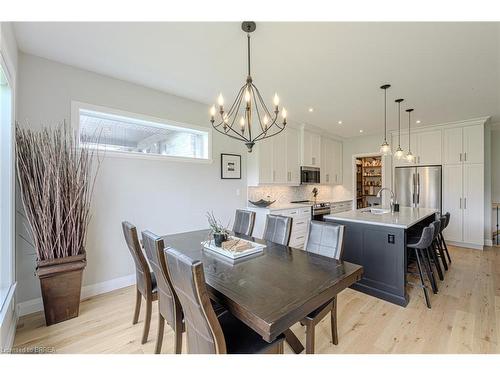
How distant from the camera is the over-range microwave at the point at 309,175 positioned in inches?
210

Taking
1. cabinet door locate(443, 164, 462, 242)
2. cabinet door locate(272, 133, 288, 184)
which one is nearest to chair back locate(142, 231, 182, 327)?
cabinet door locate(272, 133, 288, 184)

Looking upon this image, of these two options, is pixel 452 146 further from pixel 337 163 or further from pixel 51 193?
pixel 51 193

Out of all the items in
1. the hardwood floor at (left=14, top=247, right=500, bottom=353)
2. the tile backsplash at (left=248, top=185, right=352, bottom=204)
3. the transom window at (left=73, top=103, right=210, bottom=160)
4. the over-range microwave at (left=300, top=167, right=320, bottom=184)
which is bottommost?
the hardwood floor at (left=14, top=247, right=500, bottom=353)

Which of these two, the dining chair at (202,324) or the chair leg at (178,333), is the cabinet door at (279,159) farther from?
the dining chair at (202,324)

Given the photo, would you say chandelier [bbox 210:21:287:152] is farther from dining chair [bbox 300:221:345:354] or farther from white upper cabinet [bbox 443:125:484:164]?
white upper cabinet [bbox 443:125:484:164]

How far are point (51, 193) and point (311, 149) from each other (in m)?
4.84

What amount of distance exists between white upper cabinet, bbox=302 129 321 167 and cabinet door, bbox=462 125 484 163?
9.59 ft

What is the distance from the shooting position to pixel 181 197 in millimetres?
3562

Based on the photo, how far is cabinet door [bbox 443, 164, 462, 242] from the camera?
489cm

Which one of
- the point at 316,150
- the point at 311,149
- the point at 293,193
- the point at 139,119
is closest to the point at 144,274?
the point at 139,119

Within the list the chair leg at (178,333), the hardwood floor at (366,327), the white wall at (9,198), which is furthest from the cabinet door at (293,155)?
the white wall at (9,198)
